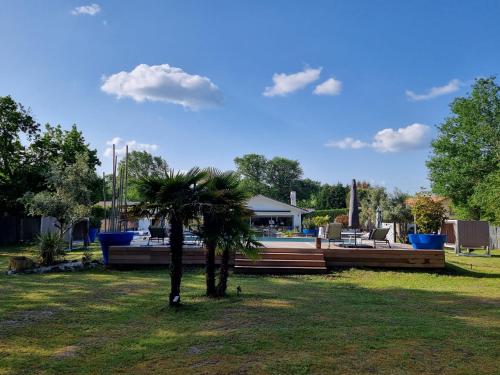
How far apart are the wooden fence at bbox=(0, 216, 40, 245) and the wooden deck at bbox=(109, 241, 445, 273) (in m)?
15.0

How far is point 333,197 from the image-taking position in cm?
6188

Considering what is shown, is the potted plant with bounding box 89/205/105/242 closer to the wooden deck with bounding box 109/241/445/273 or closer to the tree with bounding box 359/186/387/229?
the wooden deck with bounding box 109/241/445/273

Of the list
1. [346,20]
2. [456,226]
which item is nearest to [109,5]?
[346,20]

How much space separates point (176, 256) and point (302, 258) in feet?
18.9

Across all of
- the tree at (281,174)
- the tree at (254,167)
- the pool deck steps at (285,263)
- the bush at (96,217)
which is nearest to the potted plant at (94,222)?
the bush at (96,217)

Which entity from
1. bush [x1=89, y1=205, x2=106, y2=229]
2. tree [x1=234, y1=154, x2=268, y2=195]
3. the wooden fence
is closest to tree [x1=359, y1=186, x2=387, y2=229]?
bush [x1=89, y1=205, x2=106, y2=229]

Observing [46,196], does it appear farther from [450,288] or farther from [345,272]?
[450,288]

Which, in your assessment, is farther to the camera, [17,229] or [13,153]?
[13,153]

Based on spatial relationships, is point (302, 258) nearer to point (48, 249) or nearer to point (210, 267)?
point (210, 267)

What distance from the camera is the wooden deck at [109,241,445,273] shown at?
1146cm

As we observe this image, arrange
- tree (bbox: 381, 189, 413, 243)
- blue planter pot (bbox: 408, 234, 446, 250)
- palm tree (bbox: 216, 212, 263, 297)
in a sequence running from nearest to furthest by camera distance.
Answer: palm tree (bbox: 216, 212, 263, 297), blue planter pot (bbox: 408, 234, 446, 250), tree (bbox: 381, 189, 413, 243)

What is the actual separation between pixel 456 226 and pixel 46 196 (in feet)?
56.5

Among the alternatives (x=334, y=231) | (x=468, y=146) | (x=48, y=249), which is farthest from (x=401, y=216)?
(x=468, y=146)

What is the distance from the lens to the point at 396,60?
17.1 metres
